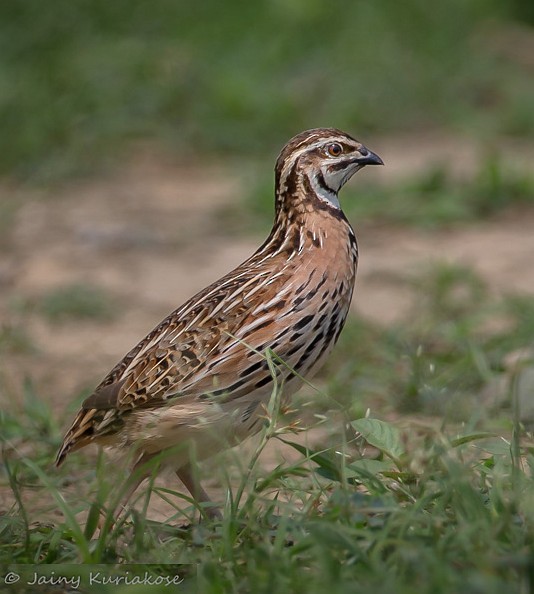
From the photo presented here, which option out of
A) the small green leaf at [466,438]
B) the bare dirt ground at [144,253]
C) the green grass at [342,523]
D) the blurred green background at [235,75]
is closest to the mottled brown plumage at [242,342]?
the green grass at [342,523]

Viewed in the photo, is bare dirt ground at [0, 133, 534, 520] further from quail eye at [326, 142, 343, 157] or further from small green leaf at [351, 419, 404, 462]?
small green leaf at [351, 419, 404, 462]

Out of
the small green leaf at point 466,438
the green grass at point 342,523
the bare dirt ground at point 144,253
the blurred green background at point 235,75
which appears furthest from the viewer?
the blurred green background at point 235,75

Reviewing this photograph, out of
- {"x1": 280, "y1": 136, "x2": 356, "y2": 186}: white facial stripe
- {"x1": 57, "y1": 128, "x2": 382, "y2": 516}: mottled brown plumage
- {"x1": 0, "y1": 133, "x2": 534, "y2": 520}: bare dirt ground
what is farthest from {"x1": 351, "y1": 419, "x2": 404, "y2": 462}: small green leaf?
{"x1": 0, "y1": 133, "x2": 534, "y2": 520}: bare dirt ground

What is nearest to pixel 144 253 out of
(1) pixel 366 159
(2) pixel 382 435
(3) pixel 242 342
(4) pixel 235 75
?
(4) pixel 235 75

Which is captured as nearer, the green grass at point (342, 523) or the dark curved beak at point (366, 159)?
the green grass at point (342, 523)

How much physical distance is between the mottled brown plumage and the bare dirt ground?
5.11 feet

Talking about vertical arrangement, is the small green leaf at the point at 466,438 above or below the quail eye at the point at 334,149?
below

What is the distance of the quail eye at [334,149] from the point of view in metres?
4.98

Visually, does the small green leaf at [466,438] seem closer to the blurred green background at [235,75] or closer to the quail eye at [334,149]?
the quail eye at [334,149]

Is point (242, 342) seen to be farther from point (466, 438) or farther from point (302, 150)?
point (302, 150)

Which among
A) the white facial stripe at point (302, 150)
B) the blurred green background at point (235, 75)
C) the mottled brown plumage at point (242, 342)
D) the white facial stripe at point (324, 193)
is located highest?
the blurred green background at point (235, 75)

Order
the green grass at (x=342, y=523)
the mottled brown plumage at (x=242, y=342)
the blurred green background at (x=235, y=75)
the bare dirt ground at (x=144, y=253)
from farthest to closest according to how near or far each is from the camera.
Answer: the blurred green background at (x=235, y=75), the bare dirt ground at (x=144, y=253), the mottled brown plumage at (x=242, y=342), the green grass at (x=342, y=523)

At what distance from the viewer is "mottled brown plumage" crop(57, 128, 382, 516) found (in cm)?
448

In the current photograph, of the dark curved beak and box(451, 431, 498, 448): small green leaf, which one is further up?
the dark curved beak
